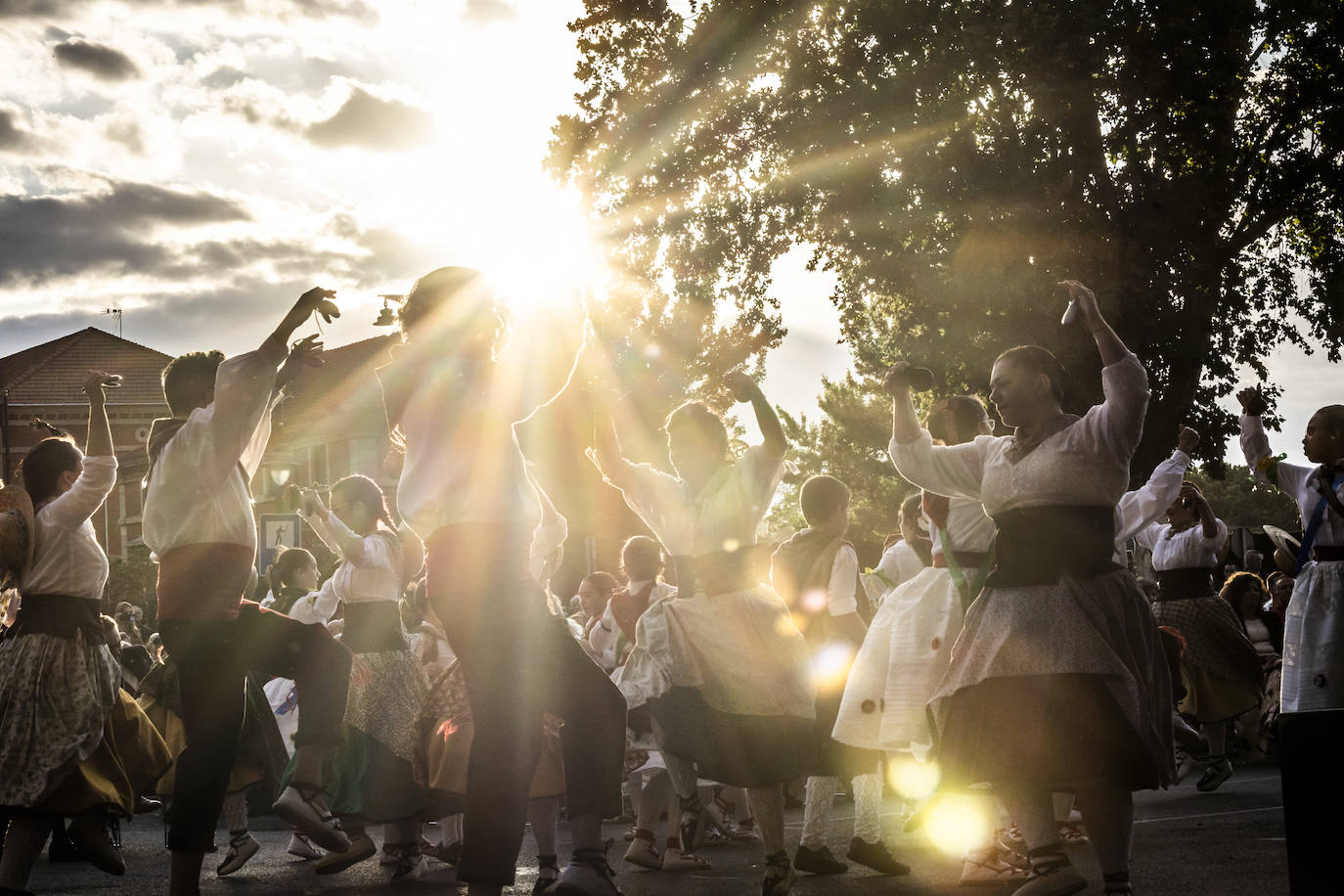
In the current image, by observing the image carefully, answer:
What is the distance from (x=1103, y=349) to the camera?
16.4 ft

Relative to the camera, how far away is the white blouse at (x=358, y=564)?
8000mm

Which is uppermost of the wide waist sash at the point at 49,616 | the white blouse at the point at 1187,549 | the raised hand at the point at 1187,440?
the white blouse at the point at 1187,549

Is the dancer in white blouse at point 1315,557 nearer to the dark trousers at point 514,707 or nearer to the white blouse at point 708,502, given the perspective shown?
the white blouse at point 708,502

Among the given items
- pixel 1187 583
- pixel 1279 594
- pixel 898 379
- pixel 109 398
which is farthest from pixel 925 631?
pixel 109 398

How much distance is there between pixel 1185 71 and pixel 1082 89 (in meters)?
1.27

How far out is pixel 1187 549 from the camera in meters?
11.5

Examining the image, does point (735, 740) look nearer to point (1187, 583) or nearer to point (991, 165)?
point (1187, 583)

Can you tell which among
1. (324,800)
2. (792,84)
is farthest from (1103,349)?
(792,84)

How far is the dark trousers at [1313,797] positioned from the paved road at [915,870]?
117 centimetres

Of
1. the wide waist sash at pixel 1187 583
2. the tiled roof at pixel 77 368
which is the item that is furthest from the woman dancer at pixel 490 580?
the tiled roof at pixel 77 368

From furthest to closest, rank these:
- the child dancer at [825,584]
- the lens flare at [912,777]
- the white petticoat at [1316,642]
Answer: the lens flare at [912,777]
the child dancer at [825,584]
the white petticoat at [1316,642]

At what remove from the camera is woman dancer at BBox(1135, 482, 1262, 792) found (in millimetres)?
10734

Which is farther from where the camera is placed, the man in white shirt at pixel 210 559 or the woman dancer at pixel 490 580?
the man in white shirt at pixel 210 559

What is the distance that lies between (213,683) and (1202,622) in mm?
8452
